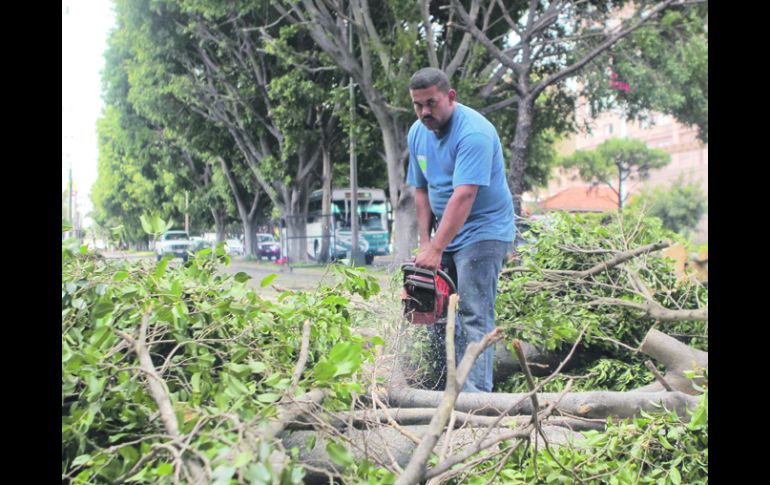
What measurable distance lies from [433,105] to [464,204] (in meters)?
0.58

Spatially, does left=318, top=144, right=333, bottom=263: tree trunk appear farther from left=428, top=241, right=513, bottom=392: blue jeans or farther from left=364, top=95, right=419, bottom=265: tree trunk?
left=428, top=241, right=513, bottom=392: blue jeans

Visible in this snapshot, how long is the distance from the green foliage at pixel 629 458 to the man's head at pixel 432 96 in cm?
200

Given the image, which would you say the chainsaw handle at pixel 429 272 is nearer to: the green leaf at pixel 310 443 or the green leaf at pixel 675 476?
the green leaf at pixel 675 476

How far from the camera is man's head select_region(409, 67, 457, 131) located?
3.85m

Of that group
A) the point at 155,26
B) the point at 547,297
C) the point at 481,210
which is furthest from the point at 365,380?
the point at 155,26

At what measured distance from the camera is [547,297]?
4.38m

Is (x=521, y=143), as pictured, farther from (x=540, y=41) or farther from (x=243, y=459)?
(x=243, y=459)

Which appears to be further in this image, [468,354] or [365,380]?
[365,380]

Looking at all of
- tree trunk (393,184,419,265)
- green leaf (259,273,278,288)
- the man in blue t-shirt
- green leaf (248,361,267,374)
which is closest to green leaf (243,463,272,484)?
green leaf (248,361,267,374)

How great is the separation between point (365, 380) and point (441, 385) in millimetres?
1462

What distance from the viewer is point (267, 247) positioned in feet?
108

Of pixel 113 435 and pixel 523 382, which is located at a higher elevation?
pixel 113 435

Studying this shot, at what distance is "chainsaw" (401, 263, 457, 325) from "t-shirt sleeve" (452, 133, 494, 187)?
55 centimetres
